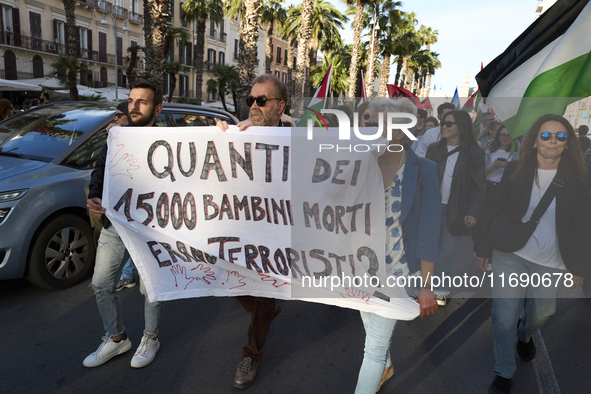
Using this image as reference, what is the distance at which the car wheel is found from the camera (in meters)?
4.02

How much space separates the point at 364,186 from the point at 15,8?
36392 millimetres

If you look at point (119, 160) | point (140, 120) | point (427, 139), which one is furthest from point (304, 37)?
point (119, 160)

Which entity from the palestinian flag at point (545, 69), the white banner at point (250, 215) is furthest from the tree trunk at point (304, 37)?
the white banner at point (250, 215)

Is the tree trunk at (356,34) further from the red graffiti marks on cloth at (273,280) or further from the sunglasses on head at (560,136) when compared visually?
the red graffiti marks on cloth at (273,280)

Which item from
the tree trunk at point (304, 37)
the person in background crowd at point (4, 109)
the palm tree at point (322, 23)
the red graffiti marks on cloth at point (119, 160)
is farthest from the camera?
the palm tree at point (322, 23)

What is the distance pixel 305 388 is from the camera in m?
2.92

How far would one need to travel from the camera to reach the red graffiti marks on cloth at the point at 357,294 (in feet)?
7.64

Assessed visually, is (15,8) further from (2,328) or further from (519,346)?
(519,346)

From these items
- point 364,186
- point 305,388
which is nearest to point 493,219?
point 364,186

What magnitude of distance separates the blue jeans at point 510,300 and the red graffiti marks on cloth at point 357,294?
3.72 feet

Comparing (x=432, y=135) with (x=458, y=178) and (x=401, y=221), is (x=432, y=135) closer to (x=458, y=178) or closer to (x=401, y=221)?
(x=458, y=178)

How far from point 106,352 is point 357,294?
1.86 metres

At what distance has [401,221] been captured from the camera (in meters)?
2.42

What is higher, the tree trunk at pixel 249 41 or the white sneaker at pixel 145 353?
the tree trunk at pixel 249 41
